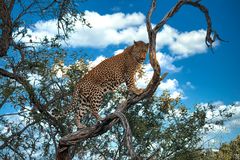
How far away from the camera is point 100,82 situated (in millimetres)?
9594

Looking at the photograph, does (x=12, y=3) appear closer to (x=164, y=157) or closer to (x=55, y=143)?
(x=55, y=143)

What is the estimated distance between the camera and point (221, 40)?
8.59 m

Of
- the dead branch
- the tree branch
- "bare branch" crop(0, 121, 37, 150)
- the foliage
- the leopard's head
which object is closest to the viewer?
the dead branch

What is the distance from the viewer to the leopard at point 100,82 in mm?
9521

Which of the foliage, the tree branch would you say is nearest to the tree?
the tree branch

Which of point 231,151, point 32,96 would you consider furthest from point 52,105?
point 231,151

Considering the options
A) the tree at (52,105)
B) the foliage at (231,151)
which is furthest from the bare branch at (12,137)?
the foliage at (231,151)

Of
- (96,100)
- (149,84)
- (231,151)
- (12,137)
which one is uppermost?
(231,151)

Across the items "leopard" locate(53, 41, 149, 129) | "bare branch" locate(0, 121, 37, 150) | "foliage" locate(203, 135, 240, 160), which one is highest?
"foliage" locate(203, 135, 240, 160)

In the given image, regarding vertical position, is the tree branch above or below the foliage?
below

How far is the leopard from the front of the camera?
9.52 meters

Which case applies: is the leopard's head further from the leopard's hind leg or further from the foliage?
the foliage

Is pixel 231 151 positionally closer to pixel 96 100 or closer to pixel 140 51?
pixel 140 51

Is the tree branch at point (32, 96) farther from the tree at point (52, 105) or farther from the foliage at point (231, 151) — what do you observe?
the foliage at point (231, 151)
